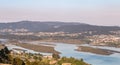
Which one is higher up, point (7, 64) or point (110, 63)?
point (7, 64)

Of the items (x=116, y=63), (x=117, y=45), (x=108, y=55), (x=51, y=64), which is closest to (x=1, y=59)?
(x=51, y=64)

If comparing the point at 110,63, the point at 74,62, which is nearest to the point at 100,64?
the point at 110,63

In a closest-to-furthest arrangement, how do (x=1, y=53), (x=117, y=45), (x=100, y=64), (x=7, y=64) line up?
(x=7, y=64) < (x=1, y=53) < (x=100, y=64) < (x=117, y=45)

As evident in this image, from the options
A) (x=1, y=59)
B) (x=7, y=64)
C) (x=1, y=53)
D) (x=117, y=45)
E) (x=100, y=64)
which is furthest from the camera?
(x=117, y=45)

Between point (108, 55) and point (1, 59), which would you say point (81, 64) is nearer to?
point (1, 59)

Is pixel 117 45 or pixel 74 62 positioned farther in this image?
pixel 117 45

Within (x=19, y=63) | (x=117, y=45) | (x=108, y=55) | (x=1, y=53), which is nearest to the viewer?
(x=19, y=63)

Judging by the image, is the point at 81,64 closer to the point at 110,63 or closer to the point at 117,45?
the point at 110,63

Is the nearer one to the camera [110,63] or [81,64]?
[81,64]

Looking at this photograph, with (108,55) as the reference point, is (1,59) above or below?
above
